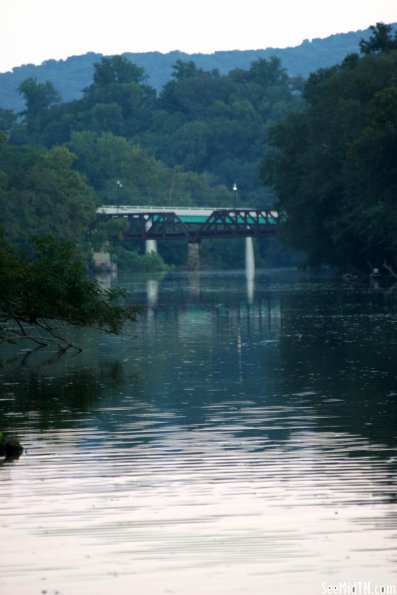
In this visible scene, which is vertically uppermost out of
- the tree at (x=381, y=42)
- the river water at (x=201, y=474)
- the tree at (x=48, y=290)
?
the tree at (x=381, y=42)

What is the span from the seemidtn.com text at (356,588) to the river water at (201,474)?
0.03 metres

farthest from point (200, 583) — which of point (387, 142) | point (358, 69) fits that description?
point (358, 69)

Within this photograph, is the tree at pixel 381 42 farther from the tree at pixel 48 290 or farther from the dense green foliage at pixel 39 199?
the tree at pixel 48 290

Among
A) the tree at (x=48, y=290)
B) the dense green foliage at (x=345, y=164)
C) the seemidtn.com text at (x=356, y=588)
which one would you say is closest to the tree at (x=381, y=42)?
the dense green foliage at (x=345, y=164)

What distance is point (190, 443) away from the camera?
27.5m

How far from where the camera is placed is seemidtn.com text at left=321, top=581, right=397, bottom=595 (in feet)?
52.3

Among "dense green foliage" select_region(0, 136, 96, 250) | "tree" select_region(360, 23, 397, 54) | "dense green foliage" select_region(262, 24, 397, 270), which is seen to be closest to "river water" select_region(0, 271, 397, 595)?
"dense green foliage" select_region(262, 24, 397, 270)

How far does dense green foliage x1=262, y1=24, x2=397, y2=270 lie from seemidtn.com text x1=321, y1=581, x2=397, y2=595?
263 ft

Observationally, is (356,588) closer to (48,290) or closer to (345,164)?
(48,290)

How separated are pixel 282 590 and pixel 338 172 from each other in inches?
4125

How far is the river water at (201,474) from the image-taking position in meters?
17.3

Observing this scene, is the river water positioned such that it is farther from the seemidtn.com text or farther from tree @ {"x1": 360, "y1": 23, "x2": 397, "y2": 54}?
tree @ {"x1": 360, "y1": 23, "x2": 397, "y2": 54}

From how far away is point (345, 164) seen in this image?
112750 mm

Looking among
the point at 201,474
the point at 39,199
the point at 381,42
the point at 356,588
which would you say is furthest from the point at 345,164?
the point at 356,588
